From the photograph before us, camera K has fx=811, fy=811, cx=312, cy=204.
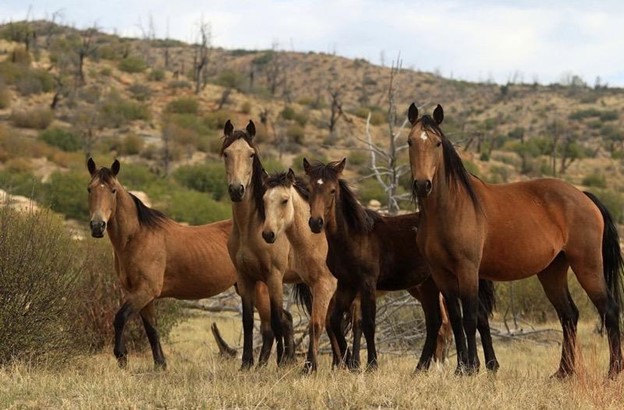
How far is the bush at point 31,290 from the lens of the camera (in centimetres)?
923

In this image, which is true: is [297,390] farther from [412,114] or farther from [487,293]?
→ [487,293]

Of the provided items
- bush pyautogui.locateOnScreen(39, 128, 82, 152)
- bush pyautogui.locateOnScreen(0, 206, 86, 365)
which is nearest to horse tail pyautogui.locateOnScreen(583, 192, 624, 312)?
bush pyautogui.locateOnScreen(0, 206, 86, 365)

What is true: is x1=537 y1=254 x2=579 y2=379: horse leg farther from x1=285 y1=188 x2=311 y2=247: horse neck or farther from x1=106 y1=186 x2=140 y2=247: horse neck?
x1=106 y1=186 x2=140 y2=247: horse neck

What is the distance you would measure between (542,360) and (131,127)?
35595mm

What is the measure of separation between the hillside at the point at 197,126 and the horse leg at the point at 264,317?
1558cm

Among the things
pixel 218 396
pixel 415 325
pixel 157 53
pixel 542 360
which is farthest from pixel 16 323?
pixel 157 53

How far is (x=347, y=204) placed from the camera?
888 cm

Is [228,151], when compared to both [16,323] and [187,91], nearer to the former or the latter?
[16,323]

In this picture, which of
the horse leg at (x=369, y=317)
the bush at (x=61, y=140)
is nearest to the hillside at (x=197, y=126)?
the bush at (x=61, y=140)

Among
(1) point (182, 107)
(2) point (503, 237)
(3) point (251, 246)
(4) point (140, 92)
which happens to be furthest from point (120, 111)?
(2) point (503, 237)

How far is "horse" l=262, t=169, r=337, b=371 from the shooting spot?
8383 millimetres

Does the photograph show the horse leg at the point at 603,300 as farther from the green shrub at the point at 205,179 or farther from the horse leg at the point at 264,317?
the green shrub at the point at 205,179

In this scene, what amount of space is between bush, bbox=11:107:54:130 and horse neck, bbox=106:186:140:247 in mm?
33093

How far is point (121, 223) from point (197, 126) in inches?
1427
